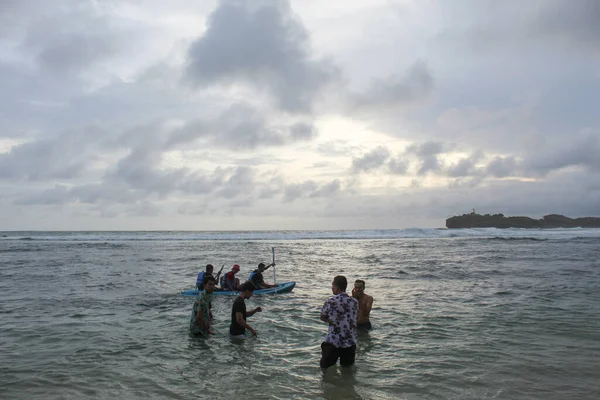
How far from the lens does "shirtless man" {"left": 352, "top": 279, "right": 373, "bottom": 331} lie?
1010cm

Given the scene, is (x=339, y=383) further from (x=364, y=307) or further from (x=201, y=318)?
(x=201, y=318)

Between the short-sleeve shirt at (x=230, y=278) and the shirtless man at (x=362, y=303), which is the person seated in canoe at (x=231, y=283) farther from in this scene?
the shirtless man at (x=362, y=303)

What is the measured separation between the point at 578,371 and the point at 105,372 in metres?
8.01

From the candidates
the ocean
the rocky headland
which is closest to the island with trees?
the rocky headland

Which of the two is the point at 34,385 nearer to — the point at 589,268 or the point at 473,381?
the point at 473,381

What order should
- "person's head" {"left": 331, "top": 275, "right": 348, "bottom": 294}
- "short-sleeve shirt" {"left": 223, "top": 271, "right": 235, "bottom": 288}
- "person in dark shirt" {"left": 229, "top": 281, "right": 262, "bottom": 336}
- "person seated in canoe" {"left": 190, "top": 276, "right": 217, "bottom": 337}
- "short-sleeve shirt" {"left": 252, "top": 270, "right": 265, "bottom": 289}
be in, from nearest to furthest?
"person's head" {"left": 331, "top": 275, "right": 348, "bottom": 294} < "person in dark shirt" {"left": 229, "top": 281, "right": 262, "bottom": 336} < "person seated in canoe" {"left": 190, "top": 276, "right": 217, "bottom": 337} < "short-sleeve shirt" {"left": 223, "top": 271, "right": 235, "bottom": 288} < "short-sleeve shirt" {"left": 252, "top": 270, "right": 265, "bottom": 289}

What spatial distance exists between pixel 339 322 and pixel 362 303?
3.25m

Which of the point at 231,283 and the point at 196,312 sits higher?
the point at 196,312

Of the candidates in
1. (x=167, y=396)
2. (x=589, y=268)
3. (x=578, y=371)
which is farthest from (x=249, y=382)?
(x=589, y=268)

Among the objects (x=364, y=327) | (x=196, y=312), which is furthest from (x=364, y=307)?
(x=196, y=312)

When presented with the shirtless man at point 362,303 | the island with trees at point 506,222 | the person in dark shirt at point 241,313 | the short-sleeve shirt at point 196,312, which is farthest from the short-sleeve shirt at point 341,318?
the island with trees at point 506,222

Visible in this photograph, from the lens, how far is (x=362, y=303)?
33.8ft

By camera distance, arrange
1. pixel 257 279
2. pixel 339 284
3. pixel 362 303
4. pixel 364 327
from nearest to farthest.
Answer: pixel 339 284
pixel 362 303
pixel 364 327
pixel 257 279

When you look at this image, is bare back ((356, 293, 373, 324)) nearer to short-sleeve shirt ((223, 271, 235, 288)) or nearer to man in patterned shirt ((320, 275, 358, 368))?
man in patterned shirt ((320, 275, 358, 368))
